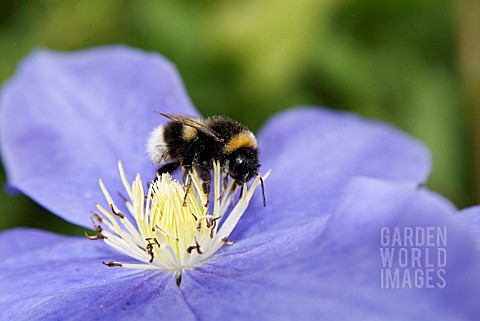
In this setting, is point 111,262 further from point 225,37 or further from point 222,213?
point 225,37

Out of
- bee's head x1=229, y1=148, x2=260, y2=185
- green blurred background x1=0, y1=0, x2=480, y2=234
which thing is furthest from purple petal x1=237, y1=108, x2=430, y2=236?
green blurred background x1=0, y1=0, x2=480, y2=234

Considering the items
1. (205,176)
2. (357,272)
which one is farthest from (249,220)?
(357,272)

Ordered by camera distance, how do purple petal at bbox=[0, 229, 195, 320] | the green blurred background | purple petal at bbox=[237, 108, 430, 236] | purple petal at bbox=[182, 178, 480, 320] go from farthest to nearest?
the green blurred background, purple petal at bbox=[237, 108, 430, 236], purple petal at bbox=[0, 229, 195, 320], purple petal at bbox=[182, 178, 480, 320]

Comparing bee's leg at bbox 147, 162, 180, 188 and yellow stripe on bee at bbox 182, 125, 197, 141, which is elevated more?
Answer: yellow stripe on bee at bbox 182, 125, 197, 141

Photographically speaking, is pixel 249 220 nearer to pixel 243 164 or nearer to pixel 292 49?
pixel 243 164

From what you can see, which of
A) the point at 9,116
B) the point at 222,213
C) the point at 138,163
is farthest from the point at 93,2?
the point at 222,213

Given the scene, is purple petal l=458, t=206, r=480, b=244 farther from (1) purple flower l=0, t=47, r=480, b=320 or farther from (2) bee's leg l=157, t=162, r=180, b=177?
(2) bee's leg l=157, t=162, r=180, b=177
